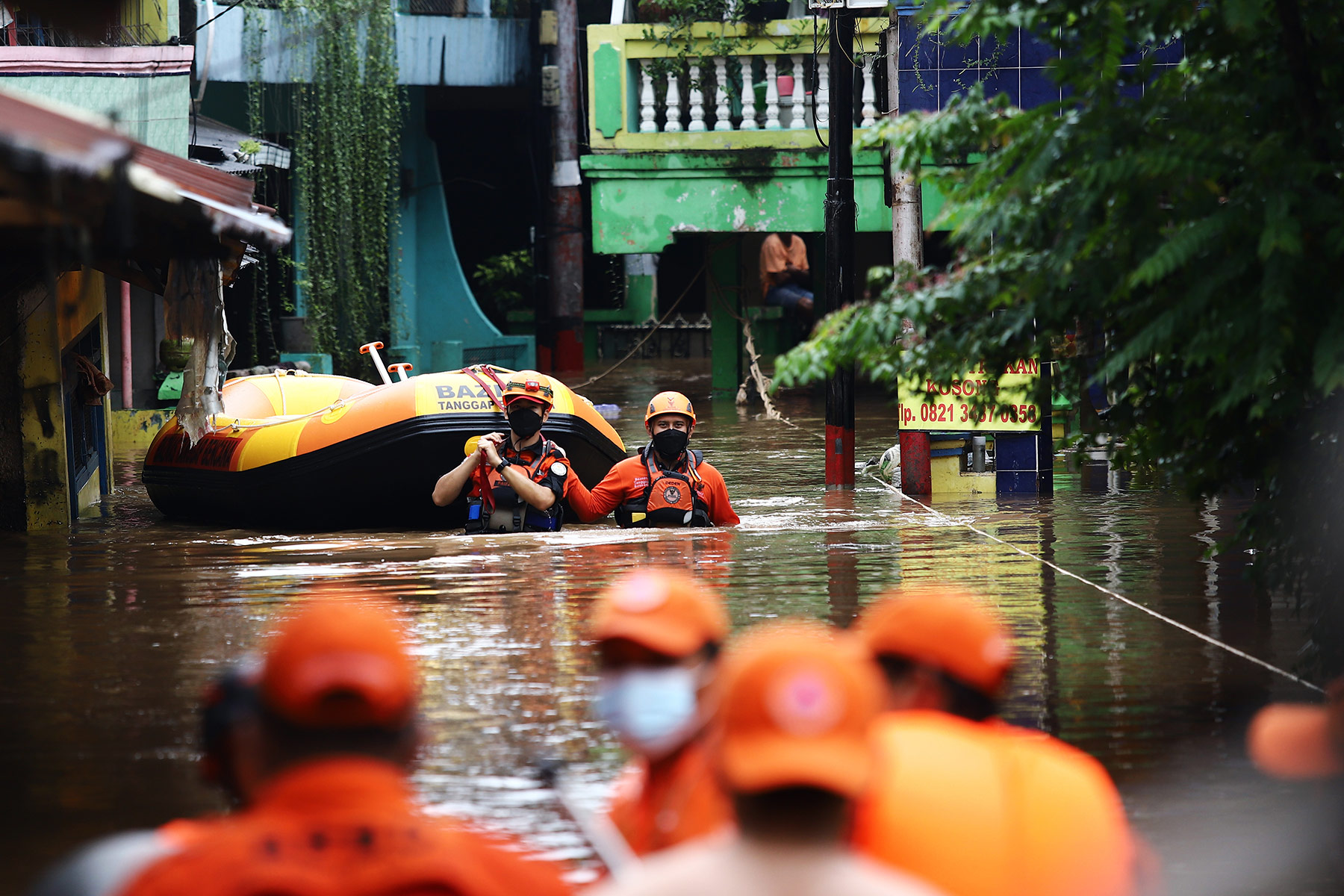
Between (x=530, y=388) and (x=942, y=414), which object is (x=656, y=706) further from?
(x=942, y=414)

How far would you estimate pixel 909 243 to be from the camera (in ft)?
42.9

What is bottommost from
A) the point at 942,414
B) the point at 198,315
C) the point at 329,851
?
the point at 329,851

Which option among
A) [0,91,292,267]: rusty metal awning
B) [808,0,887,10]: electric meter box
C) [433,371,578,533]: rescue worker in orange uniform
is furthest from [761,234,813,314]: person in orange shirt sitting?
[0,91,292,267]: rusty metal awning

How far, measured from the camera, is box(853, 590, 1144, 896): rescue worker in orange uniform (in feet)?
8.08

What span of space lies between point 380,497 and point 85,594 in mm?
3619

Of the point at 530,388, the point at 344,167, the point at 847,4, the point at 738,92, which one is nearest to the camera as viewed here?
the point at 530,388

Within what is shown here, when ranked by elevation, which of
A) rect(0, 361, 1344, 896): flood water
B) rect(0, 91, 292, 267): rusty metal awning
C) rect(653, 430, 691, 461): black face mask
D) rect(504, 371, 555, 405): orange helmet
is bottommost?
rect(0, 361, 1344, 896): flood water

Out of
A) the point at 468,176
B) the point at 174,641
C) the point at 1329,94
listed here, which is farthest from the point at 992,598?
the point at 468,176

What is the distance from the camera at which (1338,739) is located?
305 cm

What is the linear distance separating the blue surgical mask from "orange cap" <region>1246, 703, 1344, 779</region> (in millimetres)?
1167

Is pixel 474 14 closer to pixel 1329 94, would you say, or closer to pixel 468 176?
pixel 468 176

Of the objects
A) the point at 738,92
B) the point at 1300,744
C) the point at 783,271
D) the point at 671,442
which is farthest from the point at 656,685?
the point at 783,271

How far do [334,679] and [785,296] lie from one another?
1971 centimetres

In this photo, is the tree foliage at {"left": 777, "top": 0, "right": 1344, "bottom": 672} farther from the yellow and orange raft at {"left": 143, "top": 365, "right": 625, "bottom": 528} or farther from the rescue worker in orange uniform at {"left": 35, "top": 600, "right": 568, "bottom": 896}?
the yellow and orange raft at {"left": 143, "top": 365, "right": 625, "bottom": 528}
